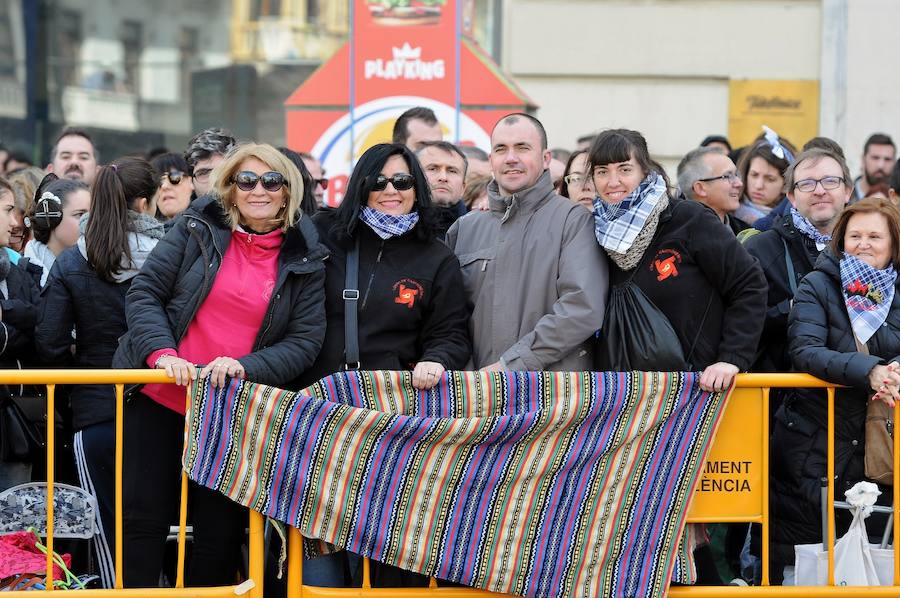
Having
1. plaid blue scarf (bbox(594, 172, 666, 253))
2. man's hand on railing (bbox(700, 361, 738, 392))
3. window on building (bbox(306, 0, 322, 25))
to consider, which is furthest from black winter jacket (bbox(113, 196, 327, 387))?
window on building (bbox(306, 0, 322, 25))

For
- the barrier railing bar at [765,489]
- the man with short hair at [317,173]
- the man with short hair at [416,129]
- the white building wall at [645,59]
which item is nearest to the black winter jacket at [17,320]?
the man with short hair at [317,173]

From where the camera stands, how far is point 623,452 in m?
4.99

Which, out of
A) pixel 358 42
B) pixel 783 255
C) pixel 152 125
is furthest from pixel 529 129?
pixel 152 125

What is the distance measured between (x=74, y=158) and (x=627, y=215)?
3919mm

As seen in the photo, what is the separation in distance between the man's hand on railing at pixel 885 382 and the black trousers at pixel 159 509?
2572 millimetres

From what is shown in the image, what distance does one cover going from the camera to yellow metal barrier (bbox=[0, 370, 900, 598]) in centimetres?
490

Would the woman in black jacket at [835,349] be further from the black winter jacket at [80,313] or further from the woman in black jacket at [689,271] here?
the black winter jacket at [80,313]

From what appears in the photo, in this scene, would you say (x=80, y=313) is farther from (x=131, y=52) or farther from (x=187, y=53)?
(x=131, y=52)

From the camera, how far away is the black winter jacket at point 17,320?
213 inches

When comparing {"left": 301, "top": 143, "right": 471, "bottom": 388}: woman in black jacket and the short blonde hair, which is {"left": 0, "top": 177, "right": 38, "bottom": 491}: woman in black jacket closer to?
the short blonde hair

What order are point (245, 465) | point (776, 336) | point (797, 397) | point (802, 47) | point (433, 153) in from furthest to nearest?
point (802, 47), point (433, 153), point (776, 336), point (797, 397), point (245, 465)

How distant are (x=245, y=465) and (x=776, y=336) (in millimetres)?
2449

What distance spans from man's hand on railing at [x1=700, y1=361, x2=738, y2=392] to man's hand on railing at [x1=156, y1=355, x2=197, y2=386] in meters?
1.98

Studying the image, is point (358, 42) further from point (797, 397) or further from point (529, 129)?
point (797, 397)
